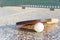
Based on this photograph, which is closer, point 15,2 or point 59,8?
point 59,8

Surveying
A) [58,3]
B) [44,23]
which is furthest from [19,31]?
[58,3]

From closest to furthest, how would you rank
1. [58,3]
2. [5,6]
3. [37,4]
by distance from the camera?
[58,3]
[37,4]
[5,6]

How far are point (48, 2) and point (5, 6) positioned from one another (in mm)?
817

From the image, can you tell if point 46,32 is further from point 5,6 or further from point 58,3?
point 5,6

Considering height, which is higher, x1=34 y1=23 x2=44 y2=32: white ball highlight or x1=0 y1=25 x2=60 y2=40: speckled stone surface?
x1=34 y1=23 x2=44 y2=32: white ball highlight

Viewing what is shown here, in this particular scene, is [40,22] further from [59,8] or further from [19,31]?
[59,8]

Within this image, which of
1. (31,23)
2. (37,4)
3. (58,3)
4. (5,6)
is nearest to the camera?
(31,23)

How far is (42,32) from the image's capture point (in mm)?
1099

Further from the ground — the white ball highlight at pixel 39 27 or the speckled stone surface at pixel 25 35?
the white ball highlight at pixel 39 27

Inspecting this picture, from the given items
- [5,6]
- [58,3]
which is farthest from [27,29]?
[5,6]

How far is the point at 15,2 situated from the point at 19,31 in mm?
1754

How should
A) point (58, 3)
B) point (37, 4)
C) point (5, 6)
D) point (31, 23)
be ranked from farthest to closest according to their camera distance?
point (5, 6) < point (37, 4) < point (58, 3) < point (31, 23)

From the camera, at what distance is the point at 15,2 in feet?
9.38

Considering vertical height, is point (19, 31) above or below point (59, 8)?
above
